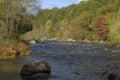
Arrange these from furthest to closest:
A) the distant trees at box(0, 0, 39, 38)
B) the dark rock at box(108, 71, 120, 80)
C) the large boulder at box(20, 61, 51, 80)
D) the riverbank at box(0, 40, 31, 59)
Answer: the distant trees at box(0, 0, 39, 38)
the riverbank at box(0, 40, 31, 59)
the large boulder at box(20, 61, 51, 80)
the dark rock at box(108, 71, 120, 80)

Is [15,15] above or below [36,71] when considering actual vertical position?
above

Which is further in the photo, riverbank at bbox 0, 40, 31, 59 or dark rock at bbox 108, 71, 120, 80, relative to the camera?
riverbank at bbox 0, 40, 31, 59

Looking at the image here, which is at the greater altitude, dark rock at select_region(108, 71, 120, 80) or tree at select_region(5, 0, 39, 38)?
tree at select_region(5, 0, 39, 38)

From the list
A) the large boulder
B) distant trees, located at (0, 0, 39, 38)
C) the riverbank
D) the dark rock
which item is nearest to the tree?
distant trees, located at (0, 0, 39, 38)

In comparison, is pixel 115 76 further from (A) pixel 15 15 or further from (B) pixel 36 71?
(A) pixel 15 15

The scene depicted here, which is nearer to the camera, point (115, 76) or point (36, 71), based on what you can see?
point (115, 76)

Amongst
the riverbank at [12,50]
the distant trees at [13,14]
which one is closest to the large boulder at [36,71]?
the riverbank at [12,50]

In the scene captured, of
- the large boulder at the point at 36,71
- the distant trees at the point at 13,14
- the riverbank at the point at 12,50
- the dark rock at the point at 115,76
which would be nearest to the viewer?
the dark rock at the point at 115,76

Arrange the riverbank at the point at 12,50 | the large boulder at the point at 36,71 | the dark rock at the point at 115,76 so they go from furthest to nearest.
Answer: the riverbank at the point at 12,50, the large boulder at the point at 36,71, the dark rock at the point at 115,76

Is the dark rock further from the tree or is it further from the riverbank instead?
the tree

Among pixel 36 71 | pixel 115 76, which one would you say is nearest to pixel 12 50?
pixel 36 71

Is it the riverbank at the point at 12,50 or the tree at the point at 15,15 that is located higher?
the tree at the point at 15,15

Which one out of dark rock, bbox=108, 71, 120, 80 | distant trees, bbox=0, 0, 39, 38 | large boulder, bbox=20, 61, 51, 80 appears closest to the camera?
dark rock, bbox=108, 71, 120, 80

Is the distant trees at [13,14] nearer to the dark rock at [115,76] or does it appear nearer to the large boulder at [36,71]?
the large boulder at [36,71]
